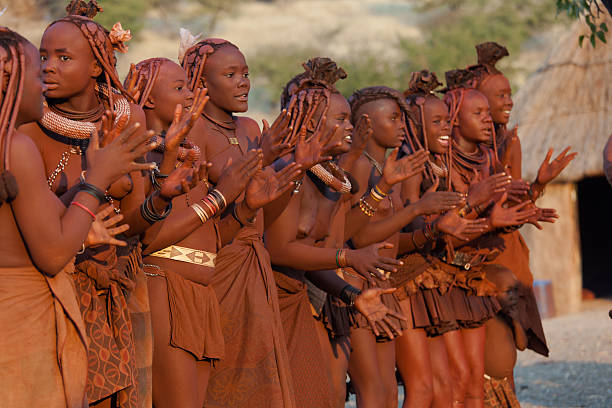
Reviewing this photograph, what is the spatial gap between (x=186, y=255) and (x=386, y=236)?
1.86 metres

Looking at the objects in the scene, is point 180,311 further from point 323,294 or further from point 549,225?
point 549,225

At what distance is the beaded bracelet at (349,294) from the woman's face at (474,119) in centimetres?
237

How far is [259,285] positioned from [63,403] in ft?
5.51

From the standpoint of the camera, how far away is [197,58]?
16.8 ft

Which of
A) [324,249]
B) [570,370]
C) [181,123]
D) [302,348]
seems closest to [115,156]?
[181,123]

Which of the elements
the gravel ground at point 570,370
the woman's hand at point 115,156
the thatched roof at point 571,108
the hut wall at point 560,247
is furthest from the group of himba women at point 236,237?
the hut wall at point 560,247

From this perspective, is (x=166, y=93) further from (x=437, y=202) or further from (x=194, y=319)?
(x=437, y=202)

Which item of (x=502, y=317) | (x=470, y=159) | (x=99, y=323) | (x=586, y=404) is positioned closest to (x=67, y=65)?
(x=99, y=323)

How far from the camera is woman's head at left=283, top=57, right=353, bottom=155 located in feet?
18.2

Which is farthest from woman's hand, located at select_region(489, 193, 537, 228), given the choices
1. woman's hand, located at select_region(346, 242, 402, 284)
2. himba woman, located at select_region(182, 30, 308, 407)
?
himba woman, located at select_region(182, 30, 308, 407)

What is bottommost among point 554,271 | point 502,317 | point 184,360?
point 554,271

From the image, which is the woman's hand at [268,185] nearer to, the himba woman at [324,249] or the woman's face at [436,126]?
the himba woman at [324,249]

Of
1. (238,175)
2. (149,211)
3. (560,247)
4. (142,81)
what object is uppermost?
(142,81)

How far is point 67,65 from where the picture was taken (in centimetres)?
393
